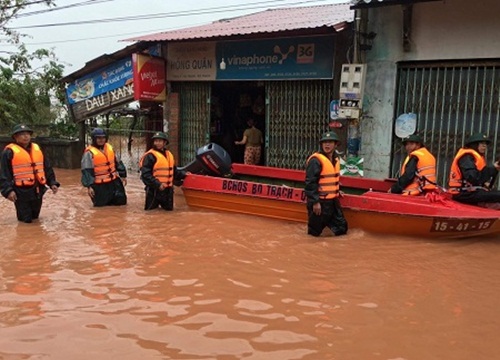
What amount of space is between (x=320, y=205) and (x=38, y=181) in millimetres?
4041

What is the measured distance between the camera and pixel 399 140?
9.05m

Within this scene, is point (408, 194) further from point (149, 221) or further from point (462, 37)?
point (149, 221)

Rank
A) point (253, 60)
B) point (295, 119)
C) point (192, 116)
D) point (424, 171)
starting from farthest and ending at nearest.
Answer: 1. point (192, 116)
2. point (253, 60)
3. point (295, 119)
4. point (424, 171)

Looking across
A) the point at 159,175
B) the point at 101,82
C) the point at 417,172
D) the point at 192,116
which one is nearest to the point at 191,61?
the point at 192,116

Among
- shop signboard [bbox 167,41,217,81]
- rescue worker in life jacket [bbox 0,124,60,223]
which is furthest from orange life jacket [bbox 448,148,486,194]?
shop signboard [bbox 167,41,217,81]

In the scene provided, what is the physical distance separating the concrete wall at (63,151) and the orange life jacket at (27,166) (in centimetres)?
684

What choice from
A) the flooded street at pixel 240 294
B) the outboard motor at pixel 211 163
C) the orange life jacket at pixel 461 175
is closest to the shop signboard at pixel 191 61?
the outboard motor at pixel 211 163

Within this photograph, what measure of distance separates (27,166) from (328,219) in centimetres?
424

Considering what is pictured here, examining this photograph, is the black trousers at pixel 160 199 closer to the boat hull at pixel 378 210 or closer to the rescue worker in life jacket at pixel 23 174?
the boat hull at pixel 378 210

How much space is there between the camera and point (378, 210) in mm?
6520

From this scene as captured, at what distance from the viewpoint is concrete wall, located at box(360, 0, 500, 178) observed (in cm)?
799

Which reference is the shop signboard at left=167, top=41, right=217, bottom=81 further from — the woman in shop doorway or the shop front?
the woman in shop doorway

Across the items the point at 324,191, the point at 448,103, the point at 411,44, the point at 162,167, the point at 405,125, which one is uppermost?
the point at 411,44

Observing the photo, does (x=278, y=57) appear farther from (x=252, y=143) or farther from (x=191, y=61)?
(x=191, y=61)
